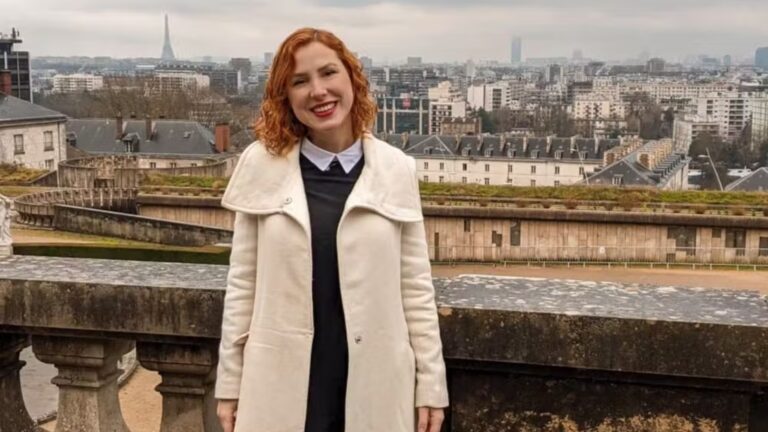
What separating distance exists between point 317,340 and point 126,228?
2362 centimetres

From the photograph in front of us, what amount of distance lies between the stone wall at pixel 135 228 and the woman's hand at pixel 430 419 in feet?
71.8

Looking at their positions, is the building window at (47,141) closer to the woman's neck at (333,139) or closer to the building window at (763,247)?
the building window at (763,247)

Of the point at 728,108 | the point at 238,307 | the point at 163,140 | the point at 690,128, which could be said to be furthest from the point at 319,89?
the point at 728,108

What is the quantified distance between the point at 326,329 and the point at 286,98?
0.78m

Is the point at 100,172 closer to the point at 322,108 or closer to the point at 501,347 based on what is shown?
the point at 322,108

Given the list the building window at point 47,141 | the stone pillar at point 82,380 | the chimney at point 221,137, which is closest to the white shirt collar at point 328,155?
the stone pillar at point 82,380

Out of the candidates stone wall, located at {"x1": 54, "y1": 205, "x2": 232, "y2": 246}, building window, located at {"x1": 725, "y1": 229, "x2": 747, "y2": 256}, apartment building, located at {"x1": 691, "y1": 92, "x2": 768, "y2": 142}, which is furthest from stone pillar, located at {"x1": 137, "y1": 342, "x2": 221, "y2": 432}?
apartment building, located at {"x1": 691, "y1": 92, "x2": 768, "y2": 142}

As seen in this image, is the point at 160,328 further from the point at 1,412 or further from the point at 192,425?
the point at 1,412

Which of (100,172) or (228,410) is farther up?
(228,410)

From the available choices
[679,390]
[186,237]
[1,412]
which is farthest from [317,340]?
[186,237]

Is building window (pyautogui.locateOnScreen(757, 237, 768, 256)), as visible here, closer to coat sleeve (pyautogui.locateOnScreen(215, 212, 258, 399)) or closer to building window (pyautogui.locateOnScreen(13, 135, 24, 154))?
coat sleeve (pyautogui.locateOnScreen(215, 212, 258, 399))

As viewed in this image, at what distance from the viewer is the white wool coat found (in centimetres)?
278

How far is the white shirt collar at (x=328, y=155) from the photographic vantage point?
2951mm

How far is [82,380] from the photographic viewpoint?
338 centimetres
